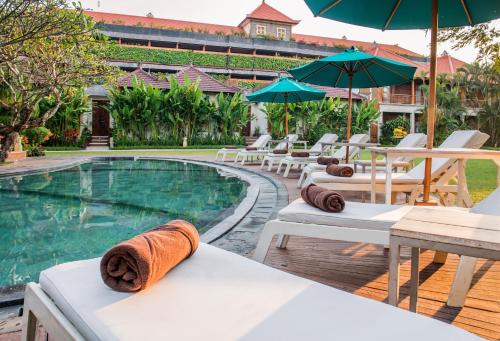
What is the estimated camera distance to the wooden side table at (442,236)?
1.60 m

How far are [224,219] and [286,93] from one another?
785cm

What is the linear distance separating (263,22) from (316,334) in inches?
1882

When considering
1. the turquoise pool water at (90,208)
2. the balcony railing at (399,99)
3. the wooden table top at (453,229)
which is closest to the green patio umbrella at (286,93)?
the turquoise pool water at (90,208)

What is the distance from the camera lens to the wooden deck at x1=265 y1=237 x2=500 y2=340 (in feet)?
7.41

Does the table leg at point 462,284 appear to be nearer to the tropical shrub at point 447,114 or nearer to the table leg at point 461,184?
the table leg at point 461,184

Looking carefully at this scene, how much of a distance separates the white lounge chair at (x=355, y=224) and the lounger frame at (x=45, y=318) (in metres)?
1.59

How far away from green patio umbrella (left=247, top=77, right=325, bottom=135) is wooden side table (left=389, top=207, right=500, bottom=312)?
9050 mm

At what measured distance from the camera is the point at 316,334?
1261 mm

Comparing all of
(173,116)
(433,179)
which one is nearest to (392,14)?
(433,179)

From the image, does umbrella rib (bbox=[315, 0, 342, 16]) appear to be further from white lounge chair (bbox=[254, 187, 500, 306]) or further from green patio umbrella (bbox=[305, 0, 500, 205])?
white lounge chair (bbox=[254, 187, 500, 306])

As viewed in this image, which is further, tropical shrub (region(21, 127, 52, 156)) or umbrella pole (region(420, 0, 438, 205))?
tropical shrub (region(21, 127, 52, 156))

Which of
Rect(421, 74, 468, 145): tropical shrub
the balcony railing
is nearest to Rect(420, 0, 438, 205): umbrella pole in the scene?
Rect(421, 74, 468, 145): tropical shrub

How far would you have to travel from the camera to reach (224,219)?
191 inches

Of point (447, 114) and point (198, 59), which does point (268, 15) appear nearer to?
point (198, 59)
